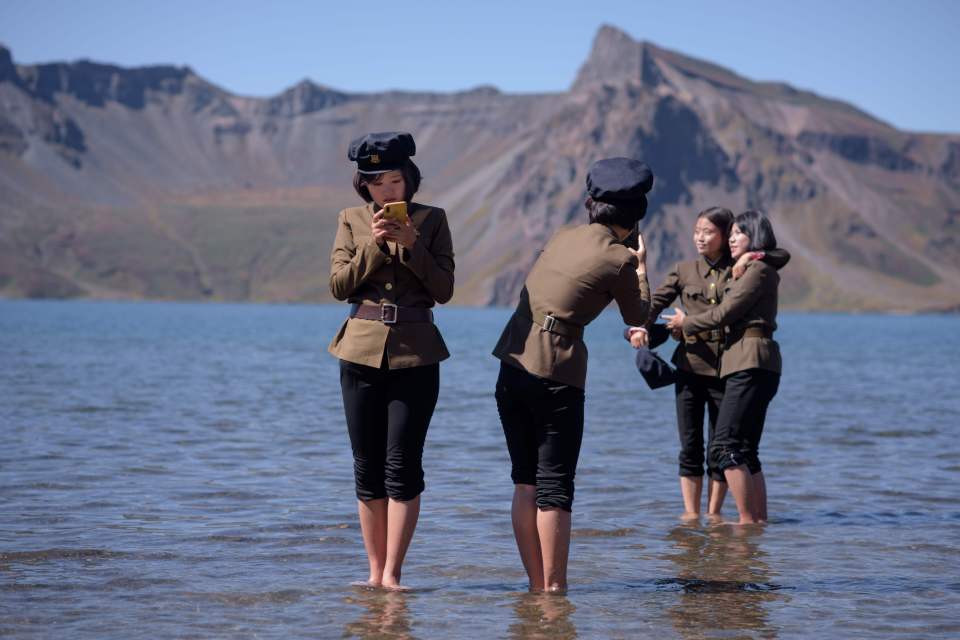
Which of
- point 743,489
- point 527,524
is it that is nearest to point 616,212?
point 527,524

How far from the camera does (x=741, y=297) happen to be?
958 cm

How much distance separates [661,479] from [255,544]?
5750 millimetres

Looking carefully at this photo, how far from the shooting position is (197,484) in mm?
12445

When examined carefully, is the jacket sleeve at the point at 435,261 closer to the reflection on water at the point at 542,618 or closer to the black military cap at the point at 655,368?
the reflection on water at the point at 542,618

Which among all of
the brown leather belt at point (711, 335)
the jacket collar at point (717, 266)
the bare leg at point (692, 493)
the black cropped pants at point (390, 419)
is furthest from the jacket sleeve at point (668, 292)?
the black cropped pants at point (390, 419)

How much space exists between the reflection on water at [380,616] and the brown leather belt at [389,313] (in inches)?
69.2

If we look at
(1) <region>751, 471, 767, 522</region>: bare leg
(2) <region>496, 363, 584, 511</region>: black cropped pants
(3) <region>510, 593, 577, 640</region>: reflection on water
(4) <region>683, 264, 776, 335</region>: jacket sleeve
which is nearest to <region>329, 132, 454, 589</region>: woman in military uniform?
(2) <region>496, 363, 584, 511</region>: black cropped pants

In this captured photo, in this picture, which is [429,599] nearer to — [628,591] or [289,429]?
[628,591]

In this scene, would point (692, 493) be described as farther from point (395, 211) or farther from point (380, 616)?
point (395, 211)

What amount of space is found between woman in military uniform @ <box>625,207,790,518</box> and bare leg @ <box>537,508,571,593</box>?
2.76 meters

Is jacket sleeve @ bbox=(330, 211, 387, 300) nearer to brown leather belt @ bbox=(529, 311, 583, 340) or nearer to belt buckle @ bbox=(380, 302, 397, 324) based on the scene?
belt buckle @ bbox=(380, 302, 397, 324)

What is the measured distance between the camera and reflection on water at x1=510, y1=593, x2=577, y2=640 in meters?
6.70

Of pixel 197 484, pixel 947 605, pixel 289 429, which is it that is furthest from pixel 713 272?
pixel 289 429

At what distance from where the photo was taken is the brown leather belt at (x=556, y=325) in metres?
6.95
